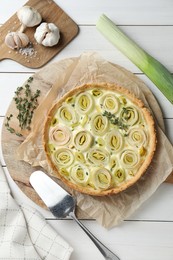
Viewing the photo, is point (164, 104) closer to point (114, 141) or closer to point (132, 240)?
point (114, 141)

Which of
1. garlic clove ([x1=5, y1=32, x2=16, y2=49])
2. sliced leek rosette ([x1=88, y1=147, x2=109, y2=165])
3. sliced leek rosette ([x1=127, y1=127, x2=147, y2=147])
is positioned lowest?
sliced leek rosette ([x1=88, y1=147, x2=109, y2=165])

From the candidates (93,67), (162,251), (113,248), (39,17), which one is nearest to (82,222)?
(113,248)

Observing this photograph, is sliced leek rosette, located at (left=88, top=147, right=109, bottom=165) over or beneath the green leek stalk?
beneath

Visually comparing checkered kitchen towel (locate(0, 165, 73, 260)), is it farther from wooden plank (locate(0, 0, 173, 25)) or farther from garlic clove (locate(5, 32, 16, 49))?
wooden plank (locate(0, 0, 173, 25))

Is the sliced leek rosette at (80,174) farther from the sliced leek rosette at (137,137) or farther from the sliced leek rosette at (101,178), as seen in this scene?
the sliced leek rosette at (137,137)

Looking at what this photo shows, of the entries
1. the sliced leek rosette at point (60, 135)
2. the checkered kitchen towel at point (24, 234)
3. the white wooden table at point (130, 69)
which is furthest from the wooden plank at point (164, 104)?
the checkered kitchen towel at point (24, 234)

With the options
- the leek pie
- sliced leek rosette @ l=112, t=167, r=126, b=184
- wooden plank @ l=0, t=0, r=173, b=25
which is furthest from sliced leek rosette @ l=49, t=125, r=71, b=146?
wooden plank @ l=0, t=0, r=173, b=25

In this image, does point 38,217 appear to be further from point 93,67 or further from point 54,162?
point 93,67

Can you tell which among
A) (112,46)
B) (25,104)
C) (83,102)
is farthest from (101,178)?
(112,46)
